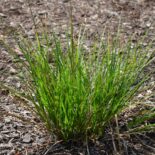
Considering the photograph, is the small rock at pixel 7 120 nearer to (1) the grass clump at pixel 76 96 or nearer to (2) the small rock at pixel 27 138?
(2) the small rock at pixel 27 138

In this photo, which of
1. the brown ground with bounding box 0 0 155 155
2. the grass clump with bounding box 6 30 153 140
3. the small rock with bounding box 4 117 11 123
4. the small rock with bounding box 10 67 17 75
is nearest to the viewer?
the grass clump with bounding box 6 30 153 140

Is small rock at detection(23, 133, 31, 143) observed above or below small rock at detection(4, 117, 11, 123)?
below

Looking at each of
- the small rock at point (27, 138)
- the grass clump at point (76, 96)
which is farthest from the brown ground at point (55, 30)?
the grass clump at point (76, 96)

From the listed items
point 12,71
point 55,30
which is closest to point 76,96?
point 12,71

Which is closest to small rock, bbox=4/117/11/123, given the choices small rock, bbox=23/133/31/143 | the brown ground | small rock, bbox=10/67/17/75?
the brown ground

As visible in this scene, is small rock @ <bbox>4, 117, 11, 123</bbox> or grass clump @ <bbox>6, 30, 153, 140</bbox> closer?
grass clump @ <bbox>6, 30, 153, 140</bbox>

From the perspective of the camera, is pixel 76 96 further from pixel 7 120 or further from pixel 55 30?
pixel 55 30

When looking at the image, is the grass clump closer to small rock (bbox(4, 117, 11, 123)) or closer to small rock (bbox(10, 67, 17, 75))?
small rock (bbox(4, 117, 11, 123))

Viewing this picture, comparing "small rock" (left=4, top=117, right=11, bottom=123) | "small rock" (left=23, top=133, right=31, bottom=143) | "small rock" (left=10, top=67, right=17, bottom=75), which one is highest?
"small rock" (left=10, top=67, right=17, bottom=75)

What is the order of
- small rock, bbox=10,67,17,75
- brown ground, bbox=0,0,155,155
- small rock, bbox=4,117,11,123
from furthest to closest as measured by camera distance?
small rock, bbox=10,67,17,75, small rock, bbox=4,117,11,123, brown ground, bbox=0,0,155,155
